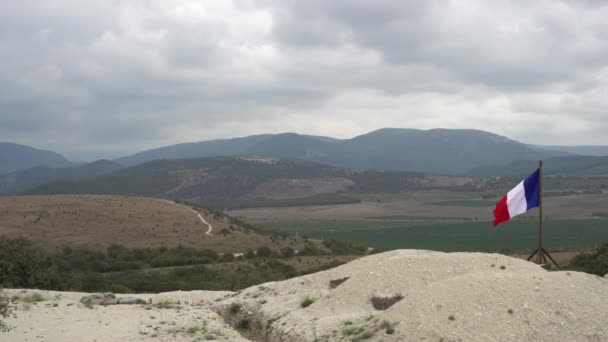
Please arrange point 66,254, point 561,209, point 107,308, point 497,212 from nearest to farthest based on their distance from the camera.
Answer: point 497,212
point 107,308
point 66,254
point 561,209

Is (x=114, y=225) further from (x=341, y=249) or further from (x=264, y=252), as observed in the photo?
(x=341, y=249)

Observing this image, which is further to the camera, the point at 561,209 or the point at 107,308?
the point at 561,209

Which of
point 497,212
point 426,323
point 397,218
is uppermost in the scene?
point 497,212

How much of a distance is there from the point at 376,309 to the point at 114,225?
183ft

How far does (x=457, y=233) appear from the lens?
9275 cm

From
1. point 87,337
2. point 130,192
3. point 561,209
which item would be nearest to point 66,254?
point 87,337

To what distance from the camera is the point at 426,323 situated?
611 inches

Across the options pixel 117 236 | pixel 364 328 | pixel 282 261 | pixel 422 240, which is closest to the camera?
pixel 364 328

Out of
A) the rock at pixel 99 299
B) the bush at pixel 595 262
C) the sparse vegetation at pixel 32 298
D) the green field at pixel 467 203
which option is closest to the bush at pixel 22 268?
the sparse vegetation at pixel 32 298

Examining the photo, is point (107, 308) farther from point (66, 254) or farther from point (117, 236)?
point (117, 236)

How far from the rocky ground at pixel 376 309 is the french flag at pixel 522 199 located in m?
1.76

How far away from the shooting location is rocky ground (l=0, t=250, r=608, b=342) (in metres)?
15.3

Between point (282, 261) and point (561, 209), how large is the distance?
309 ft

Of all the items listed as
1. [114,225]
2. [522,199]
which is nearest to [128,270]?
[114,225]
